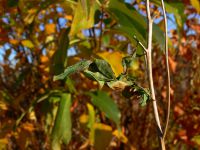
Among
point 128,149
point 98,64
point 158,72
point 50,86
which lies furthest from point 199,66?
point 98,64

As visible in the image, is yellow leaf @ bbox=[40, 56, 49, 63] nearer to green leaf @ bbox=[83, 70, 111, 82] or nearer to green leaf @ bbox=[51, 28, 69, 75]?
green leaf @ bbox=[51, 28, 69, 75]

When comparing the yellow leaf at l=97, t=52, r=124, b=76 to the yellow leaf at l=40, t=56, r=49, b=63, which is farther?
the yellow leaf at l=40, t=56, r=49, b=63

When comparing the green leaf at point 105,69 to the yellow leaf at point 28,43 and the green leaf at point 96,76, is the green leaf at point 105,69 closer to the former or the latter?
the green leaf at point 96,76

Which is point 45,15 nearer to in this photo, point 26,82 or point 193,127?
point 26,82

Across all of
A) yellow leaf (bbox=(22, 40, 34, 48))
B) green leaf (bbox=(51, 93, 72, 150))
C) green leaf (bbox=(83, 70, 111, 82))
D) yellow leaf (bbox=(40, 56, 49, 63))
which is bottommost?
green leaf (bbox=(51, 93, 72, 150))

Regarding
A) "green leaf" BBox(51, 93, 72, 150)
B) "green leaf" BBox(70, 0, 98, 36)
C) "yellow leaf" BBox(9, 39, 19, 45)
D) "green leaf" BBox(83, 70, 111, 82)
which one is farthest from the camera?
"yellow leaf" BBox(9, 39, 19, 45)

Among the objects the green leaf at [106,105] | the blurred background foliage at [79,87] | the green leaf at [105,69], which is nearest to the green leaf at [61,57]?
the blurred background foliage at [79,87]

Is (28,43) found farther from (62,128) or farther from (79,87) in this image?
(62,128)


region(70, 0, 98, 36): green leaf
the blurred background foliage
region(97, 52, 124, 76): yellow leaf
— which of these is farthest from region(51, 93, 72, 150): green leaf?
region(70, 0, 98, 36): green leaf

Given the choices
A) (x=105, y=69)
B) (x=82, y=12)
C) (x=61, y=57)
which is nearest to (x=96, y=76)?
(x=105, y=69)
